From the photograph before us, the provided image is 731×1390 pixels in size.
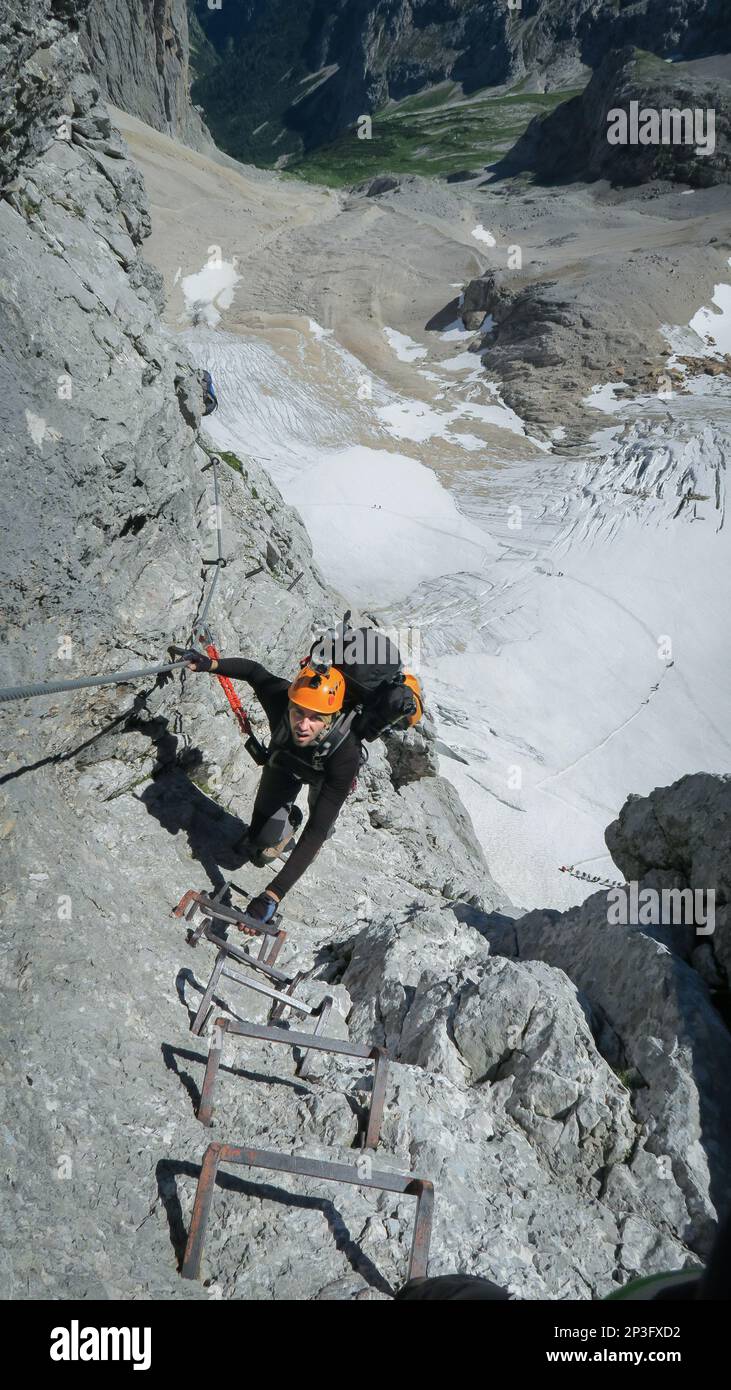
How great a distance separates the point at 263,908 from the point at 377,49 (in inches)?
7434

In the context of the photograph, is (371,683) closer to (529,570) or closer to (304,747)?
(304,747)

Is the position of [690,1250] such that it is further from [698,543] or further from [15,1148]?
[698,543]

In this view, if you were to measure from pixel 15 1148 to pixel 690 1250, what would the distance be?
4497 mm

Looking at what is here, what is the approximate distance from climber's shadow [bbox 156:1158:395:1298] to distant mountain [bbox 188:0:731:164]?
150 meters

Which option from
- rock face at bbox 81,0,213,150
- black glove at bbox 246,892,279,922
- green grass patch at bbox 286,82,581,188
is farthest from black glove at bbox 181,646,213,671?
green grass patch at bbox 286,82,581,188

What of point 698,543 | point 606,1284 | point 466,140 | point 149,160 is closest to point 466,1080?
point 606,1284

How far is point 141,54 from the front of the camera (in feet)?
258

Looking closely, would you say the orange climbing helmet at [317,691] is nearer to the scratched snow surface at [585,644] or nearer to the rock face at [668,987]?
the rock face at [668,987]

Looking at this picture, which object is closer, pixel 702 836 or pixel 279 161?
pixel 702 836

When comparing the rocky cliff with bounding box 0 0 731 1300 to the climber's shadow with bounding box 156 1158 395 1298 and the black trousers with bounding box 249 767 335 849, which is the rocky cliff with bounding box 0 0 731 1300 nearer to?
the climber's shadow with bounding box 156 1158 395 1298

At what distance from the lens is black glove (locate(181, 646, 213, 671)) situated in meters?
7.34

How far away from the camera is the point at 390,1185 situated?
4.79m

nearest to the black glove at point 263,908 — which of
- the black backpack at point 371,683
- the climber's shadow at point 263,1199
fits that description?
the black backpack at point 371,683
